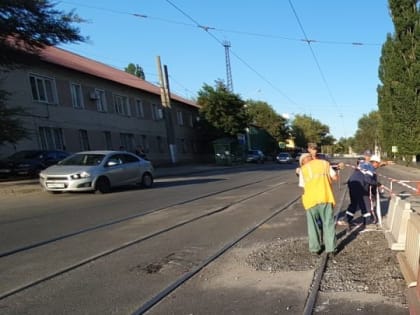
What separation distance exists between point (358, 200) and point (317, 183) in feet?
8.05

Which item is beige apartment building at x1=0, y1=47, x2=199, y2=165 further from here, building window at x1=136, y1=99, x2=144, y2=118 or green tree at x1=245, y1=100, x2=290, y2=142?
Result: green tree at x1=245, y1=100, x2=290, y2=142

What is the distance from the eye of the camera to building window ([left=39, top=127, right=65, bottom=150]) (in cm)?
2953

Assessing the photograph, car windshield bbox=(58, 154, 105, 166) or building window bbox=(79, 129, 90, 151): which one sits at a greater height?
building window bbox=(79, 129, 90, 151)

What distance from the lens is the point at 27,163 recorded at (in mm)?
23406

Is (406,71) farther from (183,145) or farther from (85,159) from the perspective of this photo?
(85,159)

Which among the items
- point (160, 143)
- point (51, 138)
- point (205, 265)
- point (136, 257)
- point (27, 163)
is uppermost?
point (51, 138)

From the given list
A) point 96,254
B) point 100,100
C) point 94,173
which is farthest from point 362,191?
point 100,100

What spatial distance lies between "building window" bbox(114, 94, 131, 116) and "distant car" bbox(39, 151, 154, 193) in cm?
2236

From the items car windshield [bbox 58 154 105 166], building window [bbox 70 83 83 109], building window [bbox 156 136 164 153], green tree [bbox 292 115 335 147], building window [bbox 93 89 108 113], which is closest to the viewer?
car windshield [bbox 58 154 105 166]

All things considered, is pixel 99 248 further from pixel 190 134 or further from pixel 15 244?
pixel 190 134

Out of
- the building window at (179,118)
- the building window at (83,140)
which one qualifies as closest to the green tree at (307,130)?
the building window at (179,118)

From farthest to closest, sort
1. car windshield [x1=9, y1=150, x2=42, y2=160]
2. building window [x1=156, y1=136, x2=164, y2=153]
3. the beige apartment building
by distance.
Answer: building window [x1=156, y1=136, x2=164, y2=153] < the beige apartment building < car windshield [x1=9, y1=150, x2=42, y2=160]

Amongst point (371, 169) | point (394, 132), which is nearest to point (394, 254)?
point (371, 169)

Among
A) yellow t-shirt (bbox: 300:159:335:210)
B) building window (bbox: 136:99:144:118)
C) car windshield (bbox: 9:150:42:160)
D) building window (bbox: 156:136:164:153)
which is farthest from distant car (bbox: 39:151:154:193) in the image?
building window (bbox: 156:136:164:153)
